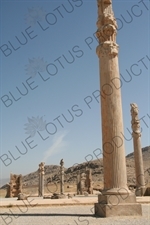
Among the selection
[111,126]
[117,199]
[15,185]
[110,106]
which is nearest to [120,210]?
[117,199]

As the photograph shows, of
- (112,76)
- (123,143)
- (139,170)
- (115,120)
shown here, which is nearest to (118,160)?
(123,143)

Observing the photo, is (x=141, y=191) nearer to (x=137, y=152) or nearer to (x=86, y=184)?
(x=137, y=152)

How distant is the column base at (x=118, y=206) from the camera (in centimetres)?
866

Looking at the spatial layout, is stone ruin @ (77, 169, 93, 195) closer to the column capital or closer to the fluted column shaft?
the column capital

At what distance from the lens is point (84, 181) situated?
1364 inches

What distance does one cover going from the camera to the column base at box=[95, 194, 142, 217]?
8.66 m

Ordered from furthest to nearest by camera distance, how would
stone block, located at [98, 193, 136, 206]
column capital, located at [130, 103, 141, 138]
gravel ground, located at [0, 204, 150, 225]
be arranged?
1. column capital, located at [130, 103, 141, 138]
2. stone block, located at [98, 193, 136, 206]
3. gravel ground, located at [0, 204, 150, 225]

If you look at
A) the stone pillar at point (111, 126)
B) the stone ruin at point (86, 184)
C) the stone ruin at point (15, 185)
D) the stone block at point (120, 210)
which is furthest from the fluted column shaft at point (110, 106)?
the stone ruin at point (15, 185)

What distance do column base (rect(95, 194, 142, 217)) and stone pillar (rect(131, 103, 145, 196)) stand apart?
1118cm

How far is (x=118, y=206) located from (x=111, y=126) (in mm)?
2734

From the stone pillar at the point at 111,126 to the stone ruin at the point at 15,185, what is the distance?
25248 millimetres

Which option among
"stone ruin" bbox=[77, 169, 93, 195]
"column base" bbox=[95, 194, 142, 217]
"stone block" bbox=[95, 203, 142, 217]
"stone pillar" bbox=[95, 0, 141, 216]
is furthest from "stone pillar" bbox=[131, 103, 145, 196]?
"stone ruin" bbox=[77, 169, 93, 195]

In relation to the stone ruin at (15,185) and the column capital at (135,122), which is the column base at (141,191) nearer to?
the column capital at (135,122)

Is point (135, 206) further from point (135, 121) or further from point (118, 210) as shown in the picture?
point (135, 121)
